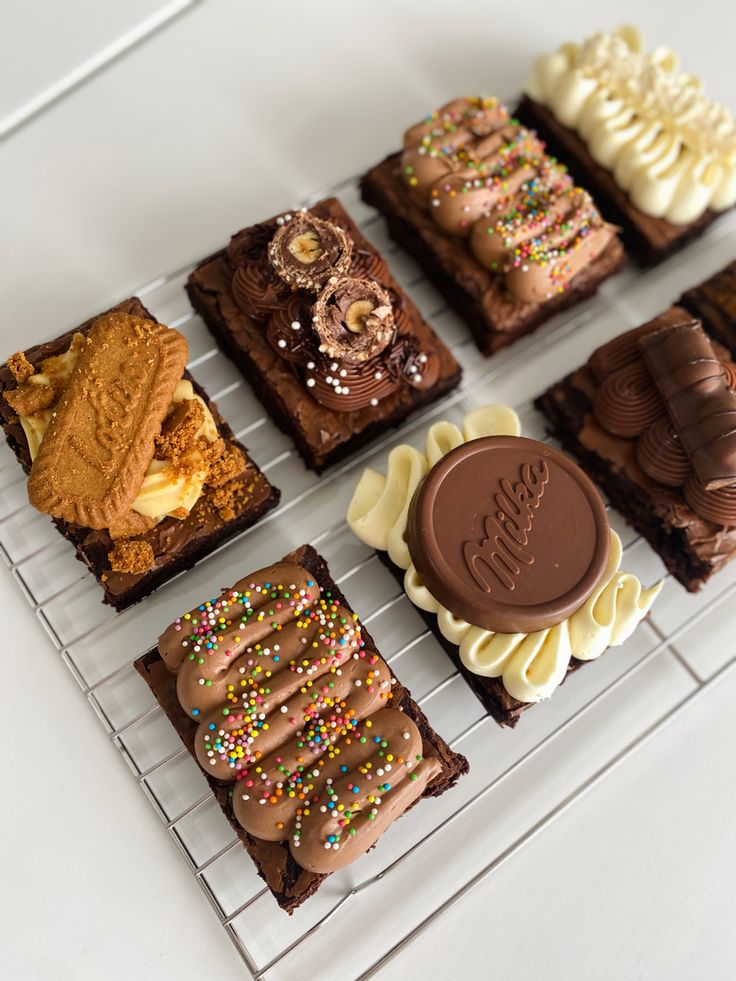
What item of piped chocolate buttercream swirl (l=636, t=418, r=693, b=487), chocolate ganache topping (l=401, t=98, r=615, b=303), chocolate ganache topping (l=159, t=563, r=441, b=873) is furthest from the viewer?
chocolate ganache topping (l=401, t=98, r=615, b=303)

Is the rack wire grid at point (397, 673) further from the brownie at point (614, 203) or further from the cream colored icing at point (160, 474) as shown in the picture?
the brownie at point (614, 203)

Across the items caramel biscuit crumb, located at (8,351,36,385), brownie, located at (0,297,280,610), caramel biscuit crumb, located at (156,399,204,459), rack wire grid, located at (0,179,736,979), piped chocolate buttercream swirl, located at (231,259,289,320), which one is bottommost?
rack wire grid, located at (0,179,736,979)

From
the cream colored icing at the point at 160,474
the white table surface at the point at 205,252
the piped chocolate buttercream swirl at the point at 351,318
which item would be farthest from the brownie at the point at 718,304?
the cream colored icing at the point at 160,474

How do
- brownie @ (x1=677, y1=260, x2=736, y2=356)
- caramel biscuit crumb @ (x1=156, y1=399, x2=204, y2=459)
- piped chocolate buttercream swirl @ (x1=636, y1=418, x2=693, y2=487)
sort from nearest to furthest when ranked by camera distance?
caramel biscuit crumb @ (x1=156, y1=399, x2=204, y2=459)
piped chocolate buttercream swirl @ (x1=636, y1=418, x2=693, y2=487)
brownie @ (x1=677, y1=260, x2=736, y2=356)

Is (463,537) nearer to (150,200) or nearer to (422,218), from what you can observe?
(422,218)

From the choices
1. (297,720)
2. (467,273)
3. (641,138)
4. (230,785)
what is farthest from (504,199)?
(230,785)

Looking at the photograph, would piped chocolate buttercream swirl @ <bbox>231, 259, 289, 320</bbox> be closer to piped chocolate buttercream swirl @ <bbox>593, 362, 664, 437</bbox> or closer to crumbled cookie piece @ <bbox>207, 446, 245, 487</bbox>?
crumbled cookie piece @ <bbox>207, 446, 245, 487</bbox>

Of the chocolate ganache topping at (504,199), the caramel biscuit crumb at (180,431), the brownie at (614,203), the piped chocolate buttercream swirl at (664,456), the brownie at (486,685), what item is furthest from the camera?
the brownie at (614,203)

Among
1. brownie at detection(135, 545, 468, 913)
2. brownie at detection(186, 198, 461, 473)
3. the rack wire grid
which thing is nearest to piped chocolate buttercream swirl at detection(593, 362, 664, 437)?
the rack wire grid
